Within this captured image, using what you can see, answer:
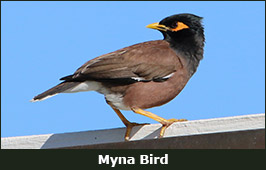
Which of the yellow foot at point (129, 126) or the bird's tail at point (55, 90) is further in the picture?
the bird's tail at point (55, 90)

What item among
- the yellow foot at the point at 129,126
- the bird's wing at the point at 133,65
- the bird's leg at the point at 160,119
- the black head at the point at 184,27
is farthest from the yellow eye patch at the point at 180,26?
the yellow foot at the point at 129,126

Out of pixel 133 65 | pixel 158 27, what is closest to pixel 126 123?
pixel 133 65

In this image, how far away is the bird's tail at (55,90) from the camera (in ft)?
14.4

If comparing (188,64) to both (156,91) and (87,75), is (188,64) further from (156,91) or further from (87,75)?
(87,75)

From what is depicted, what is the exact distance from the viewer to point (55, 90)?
175 inches

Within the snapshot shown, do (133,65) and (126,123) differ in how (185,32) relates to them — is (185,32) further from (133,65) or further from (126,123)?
(126,123)

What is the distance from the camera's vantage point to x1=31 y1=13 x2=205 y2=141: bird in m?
4.54

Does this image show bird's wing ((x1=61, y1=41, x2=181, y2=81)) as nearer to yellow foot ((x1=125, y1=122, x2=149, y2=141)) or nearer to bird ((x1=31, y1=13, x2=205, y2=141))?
bird ((x1=31, y1=13, x2=205, y2=141))

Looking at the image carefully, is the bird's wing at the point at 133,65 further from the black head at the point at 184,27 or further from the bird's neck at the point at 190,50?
the black head at the point at 184,27

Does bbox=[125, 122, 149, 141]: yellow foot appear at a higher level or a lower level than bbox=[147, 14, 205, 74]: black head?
lower

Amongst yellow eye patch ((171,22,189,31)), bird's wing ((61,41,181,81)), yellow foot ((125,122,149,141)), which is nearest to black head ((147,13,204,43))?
yellow eye patch ((171,22,189,31))

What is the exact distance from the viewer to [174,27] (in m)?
5.19

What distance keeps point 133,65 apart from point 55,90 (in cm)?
80
